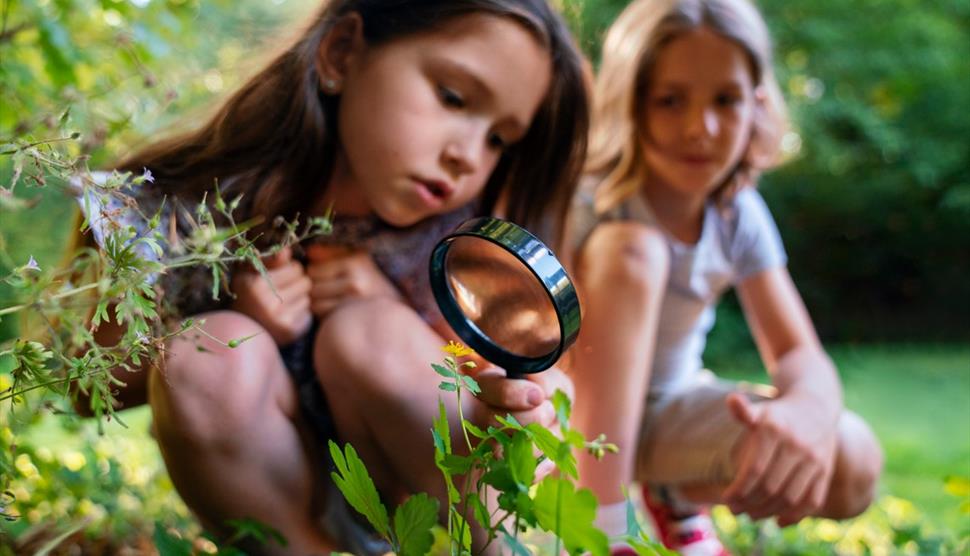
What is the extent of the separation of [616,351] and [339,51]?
58 cm

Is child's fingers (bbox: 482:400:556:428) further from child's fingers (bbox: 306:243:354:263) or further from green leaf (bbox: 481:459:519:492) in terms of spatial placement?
child's fingers (bbox: 306:243:354:263)

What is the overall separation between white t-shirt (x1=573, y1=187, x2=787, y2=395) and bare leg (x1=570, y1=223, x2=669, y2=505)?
0.70 feet

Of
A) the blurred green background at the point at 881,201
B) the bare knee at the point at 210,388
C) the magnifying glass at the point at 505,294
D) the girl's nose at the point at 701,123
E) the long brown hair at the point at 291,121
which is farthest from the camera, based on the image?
the blurred green background at the point at 881,201

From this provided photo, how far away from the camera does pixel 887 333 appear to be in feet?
15.4

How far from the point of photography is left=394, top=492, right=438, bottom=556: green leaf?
766mm

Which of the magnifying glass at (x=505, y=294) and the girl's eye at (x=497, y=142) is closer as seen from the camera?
the magnifying glass at (x=505, y=294)

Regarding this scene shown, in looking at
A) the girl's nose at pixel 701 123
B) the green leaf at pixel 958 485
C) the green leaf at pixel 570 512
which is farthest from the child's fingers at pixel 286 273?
the green leaf at pixel 958 485

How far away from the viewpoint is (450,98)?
1116mm

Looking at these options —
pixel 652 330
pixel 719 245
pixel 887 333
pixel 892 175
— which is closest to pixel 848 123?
pixel 892 175

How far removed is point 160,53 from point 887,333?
159 inches

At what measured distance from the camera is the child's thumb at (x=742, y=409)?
1.37m

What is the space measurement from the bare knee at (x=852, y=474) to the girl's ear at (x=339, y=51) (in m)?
0.94

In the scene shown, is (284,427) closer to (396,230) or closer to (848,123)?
(396,230)

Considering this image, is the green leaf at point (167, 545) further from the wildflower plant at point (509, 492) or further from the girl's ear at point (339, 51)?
the girl's ear at point (339, 51)
